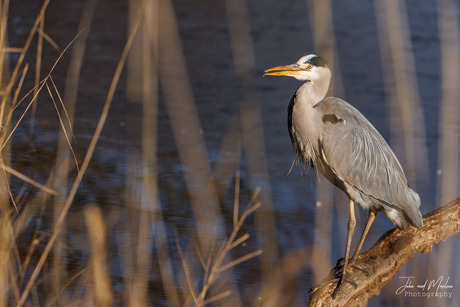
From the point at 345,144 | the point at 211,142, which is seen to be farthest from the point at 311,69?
the point at 211,142

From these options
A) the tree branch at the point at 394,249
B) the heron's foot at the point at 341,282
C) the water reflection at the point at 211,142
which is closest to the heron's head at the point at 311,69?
the water reflection at the point at 211,142

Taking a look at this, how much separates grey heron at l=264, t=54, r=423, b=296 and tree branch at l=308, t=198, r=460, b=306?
117mm

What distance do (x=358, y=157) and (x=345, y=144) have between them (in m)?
0.07

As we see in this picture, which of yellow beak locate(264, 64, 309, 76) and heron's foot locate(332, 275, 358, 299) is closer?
heron's foot locate(332, 275, 358, 299)

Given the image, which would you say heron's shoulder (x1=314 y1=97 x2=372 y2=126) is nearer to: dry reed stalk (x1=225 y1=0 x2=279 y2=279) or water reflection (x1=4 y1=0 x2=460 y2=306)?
water reflection (x1=4 y1=0 x2=460 y2=306)

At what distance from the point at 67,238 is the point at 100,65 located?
2.24 metres

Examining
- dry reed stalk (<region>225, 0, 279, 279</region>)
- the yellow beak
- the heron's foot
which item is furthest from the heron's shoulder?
dry reed stalk (<region>225, 0, 279, 279</region>)

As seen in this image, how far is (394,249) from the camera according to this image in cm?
225

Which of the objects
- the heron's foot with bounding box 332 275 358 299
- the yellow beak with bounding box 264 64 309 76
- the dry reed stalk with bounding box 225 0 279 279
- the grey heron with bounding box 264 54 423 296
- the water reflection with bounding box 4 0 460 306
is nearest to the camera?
the heron's foot with bounding box 332 275 358 299

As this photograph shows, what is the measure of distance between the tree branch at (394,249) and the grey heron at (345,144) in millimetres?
117

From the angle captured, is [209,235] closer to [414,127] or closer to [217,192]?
[217,192]

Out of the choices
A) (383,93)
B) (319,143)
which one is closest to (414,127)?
(383,93)

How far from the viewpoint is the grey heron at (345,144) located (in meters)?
2.43

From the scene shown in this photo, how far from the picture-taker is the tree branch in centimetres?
222
